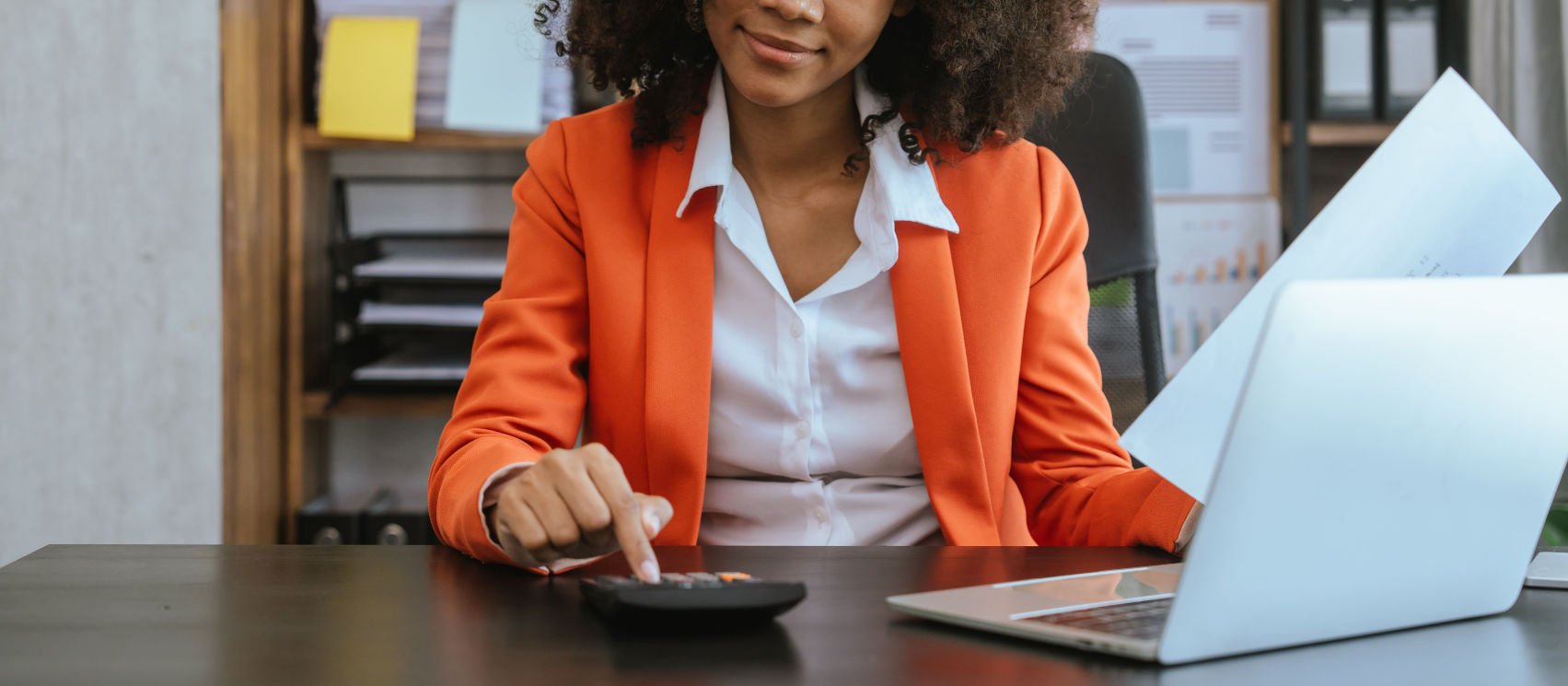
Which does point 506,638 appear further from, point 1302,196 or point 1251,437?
point 1302,196

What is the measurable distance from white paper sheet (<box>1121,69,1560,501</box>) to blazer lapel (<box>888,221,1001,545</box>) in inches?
17.5

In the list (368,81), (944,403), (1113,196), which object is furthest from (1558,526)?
(368,81)

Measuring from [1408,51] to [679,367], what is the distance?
61.4 inches

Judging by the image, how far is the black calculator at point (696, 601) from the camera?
602 mm

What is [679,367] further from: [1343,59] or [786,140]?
[1343,59]

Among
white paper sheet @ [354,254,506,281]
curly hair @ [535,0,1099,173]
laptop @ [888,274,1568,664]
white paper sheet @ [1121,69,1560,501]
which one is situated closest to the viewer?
laptop @ [888,274,1568,664]

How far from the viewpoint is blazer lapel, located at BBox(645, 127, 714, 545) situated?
109 centimetres

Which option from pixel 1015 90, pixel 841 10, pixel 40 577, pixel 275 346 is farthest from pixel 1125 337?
pixel 275 346

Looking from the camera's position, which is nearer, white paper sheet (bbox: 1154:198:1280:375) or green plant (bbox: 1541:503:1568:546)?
green plant (bbox: 1541:503:1568:546)

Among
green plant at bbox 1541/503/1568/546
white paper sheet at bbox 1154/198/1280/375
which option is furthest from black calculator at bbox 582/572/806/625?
white paper sheet at bbox 1154/198/1280/375

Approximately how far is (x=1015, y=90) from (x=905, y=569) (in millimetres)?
601

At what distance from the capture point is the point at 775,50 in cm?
109

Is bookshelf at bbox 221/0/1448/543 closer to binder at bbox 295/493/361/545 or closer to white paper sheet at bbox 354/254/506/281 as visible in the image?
binder at bbox 295/493/361/545

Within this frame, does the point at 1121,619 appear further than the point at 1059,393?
No
